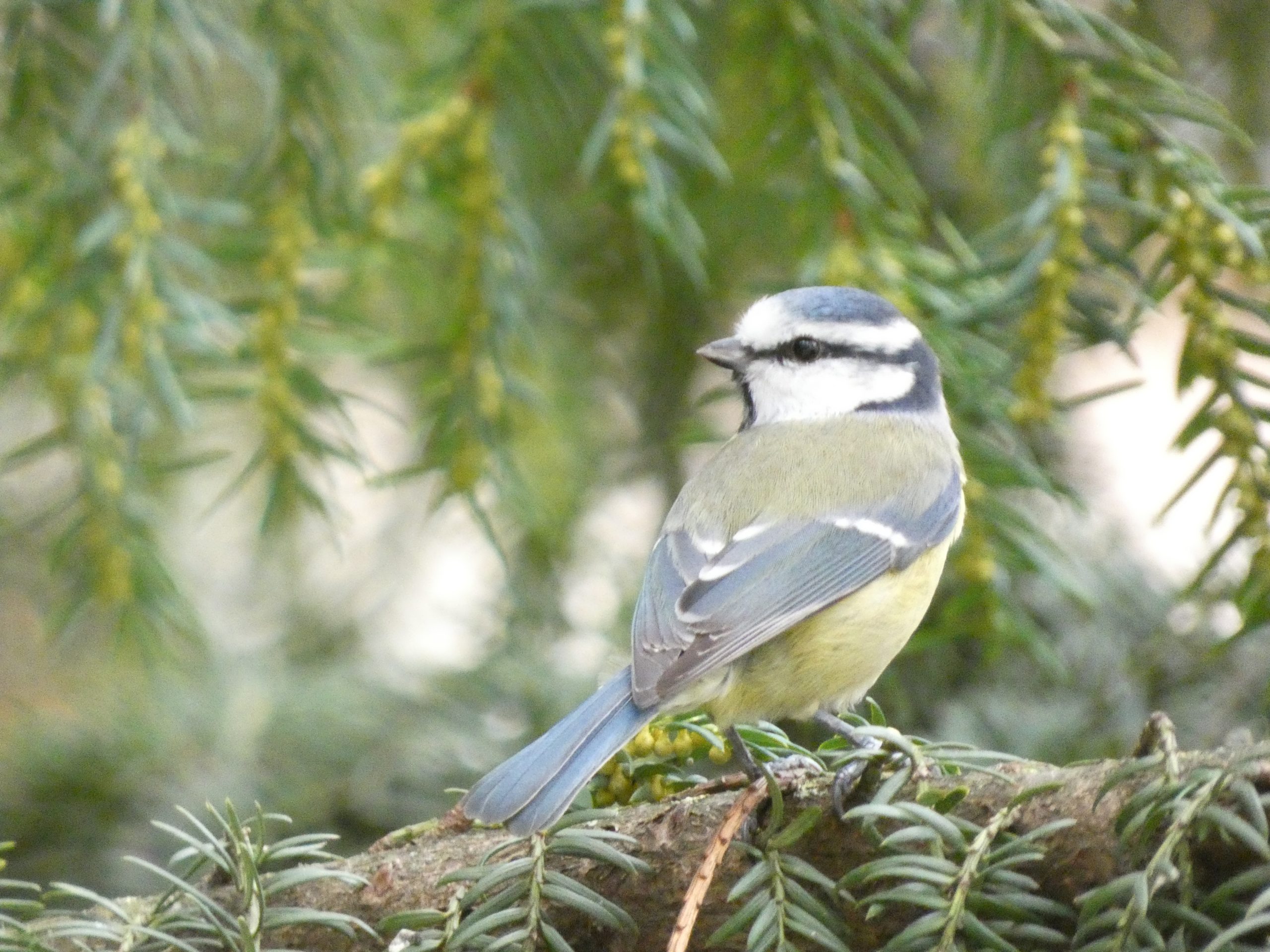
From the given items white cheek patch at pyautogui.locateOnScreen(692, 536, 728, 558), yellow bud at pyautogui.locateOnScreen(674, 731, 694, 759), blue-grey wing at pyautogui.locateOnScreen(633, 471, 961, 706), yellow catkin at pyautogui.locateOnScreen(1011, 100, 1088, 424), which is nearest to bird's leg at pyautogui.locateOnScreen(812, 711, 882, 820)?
yellow bud at pyautogui.locateOnScreen(674, 731, 694, 759)

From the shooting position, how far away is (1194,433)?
1.23m

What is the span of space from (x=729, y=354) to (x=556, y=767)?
35.4 inches

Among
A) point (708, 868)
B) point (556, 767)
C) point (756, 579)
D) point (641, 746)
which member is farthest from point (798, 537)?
point (708, 868)

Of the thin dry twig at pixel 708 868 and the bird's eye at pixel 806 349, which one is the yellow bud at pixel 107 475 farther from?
the bird's eye at pixel 806 349

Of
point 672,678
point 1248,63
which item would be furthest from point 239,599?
point 1248,63

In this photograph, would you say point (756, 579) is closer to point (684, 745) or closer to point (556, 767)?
point (684, 745)

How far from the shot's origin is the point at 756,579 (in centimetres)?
156

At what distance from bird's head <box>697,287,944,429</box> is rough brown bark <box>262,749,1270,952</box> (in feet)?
2.70

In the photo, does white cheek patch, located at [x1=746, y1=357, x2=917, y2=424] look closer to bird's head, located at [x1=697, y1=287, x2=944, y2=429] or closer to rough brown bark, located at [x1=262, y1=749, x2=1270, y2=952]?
bird's head, located at [x1=697, y1=287, x2=944, y2=429]

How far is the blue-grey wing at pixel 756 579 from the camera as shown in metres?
1.38

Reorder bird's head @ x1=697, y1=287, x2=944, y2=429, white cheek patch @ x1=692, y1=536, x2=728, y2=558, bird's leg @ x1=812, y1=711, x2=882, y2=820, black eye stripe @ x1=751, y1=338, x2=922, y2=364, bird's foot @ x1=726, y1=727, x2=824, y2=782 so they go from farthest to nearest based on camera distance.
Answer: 1. black eye stripe @ x1=751, y1=338, x2=922, y2=364
2. bird's head @ x1=697, y1=287, x2=944, y2=429
3. white cheek patch @ x1=692, y1=536, x2=728, y2=558
4. bird's foot @ x1=726, y1=727, x2=824, y2=782
5. bird's leg @ x1=812, y1=711, x2=882, y2=820

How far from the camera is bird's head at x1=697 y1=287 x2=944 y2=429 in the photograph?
1781mm

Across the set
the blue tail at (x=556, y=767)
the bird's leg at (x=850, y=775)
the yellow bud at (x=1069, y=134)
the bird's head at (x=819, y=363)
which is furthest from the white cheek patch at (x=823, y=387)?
the bird's leg at (x=850, y=775)

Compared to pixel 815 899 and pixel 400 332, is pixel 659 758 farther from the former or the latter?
pixel 400 332
